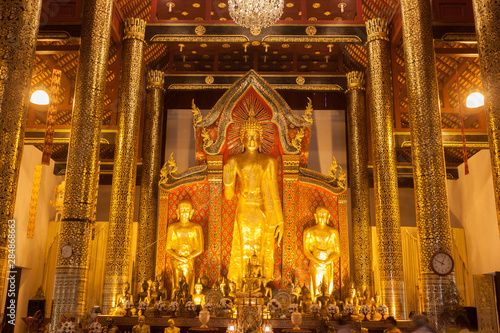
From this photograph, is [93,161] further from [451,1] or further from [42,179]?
[451,1]

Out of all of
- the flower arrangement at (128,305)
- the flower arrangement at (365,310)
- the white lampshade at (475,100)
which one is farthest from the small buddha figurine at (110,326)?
the white lampshade at (475,100)

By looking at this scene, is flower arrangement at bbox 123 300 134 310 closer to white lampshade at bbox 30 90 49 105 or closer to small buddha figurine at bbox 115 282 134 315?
small buddha figurine at bbox 115 282 134 315

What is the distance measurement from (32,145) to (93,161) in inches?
195

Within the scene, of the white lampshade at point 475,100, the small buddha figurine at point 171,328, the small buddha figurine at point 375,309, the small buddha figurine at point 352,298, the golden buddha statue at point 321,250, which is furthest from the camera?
the white lampshade at point 475,100

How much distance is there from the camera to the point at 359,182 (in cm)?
1270

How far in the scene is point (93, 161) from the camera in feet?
26.7

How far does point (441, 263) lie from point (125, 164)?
6.50m

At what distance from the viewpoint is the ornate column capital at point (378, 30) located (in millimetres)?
11016

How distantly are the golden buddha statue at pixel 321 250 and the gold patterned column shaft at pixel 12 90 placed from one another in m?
7.25

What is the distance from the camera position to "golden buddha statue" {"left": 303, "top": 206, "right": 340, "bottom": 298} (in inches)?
427

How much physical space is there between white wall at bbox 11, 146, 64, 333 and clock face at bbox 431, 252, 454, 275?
29.3ft

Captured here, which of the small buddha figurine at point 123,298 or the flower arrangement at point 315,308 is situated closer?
the flower arrangement at point 315,308

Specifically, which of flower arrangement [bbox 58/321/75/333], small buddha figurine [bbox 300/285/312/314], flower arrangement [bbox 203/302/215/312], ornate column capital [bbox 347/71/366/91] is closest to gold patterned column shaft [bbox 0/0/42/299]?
flower arrangement [bbox 58/321/75/333]

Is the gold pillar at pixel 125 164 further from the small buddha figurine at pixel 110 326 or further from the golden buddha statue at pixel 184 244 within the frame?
the small buddha figurine at pixel 110 326
